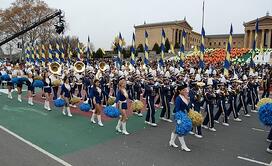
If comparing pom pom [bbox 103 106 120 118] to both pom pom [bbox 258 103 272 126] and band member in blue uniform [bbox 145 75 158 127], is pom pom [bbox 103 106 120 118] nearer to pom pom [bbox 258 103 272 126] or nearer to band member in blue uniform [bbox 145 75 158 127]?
band member in blue uniform [bbox 145 75 158 127]

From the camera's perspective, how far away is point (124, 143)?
307 inches

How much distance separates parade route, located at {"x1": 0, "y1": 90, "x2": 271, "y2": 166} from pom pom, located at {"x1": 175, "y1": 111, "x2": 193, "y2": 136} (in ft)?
1.88

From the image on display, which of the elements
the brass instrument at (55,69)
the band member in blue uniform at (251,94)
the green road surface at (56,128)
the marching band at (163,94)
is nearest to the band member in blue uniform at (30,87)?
the marching band at (163,94)

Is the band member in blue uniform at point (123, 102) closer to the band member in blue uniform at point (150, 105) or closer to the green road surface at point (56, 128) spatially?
the green road surface at point (56, 128)

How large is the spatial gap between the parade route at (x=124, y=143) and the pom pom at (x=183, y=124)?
1.88 ft

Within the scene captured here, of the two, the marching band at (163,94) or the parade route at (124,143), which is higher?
the marching band at (163,94)

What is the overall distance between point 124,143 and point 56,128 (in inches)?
104

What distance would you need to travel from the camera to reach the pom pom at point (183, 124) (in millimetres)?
6895

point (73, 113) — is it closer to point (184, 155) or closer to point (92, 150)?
point (92, 150)

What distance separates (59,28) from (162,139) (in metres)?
24.5

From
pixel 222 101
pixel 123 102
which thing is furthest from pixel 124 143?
pixel 222 101

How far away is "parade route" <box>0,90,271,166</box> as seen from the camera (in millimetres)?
6574

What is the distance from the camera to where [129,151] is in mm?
7105

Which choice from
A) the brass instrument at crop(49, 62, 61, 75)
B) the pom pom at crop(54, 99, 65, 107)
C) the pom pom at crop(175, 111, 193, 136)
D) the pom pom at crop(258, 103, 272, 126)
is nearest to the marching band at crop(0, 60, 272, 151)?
the brass instrument at crop(49, 62, 61, 75)
